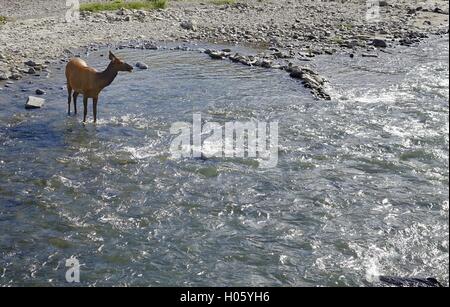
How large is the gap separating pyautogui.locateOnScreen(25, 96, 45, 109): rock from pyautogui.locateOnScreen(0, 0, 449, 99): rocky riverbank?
370cm

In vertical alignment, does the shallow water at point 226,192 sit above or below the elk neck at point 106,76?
below

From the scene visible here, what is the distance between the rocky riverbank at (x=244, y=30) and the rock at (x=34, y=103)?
12.2ft

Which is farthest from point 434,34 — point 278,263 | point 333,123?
point 278,263

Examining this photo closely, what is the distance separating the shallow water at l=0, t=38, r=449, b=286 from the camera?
10.0 m

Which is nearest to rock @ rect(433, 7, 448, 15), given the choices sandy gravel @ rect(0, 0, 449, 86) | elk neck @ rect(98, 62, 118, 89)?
sandy gravel @ rect(0, 0, 449, 86)

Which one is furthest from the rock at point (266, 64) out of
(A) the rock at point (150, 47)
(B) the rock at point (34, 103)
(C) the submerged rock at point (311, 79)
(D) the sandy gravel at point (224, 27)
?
(B) the rock at point (34, 103)

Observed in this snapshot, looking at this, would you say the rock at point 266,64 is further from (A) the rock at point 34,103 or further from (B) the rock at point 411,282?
(B) the rock at point 411,282

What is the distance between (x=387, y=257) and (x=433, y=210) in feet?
8.31

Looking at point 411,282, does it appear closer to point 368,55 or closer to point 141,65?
point 141,65

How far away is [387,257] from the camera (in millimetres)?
10227

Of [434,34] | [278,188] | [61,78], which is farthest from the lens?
[434,34]

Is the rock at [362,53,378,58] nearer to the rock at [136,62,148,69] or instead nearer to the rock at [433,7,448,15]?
the rock at [136,62,148,69]

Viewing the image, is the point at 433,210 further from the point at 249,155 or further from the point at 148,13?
the point at 148,13

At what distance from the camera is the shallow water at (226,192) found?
10.0 meters
